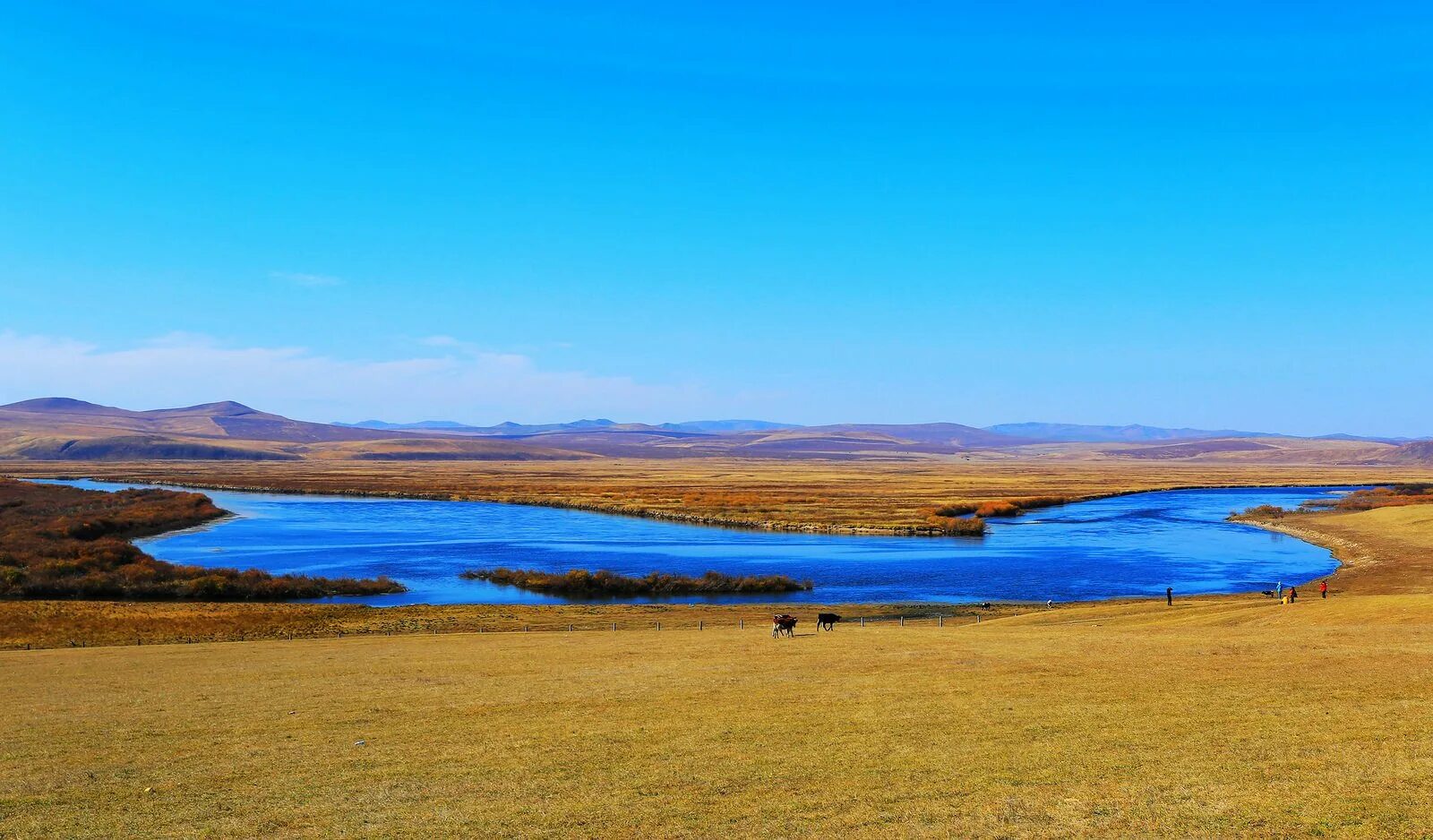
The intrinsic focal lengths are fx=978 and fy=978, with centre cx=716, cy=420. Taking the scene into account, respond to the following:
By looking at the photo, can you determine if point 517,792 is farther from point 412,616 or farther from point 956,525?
point 956,525

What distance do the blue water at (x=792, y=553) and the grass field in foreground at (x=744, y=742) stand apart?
25138mm

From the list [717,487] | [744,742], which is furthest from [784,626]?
[717,487]

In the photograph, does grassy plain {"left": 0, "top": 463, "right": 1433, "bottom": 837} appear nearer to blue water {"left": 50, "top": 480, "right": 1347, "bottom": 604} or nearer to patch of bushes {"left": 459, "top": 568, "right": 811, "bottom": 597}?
patch of bushes {"left": 459, "top": 568, "right": 811, "bottom": 597}

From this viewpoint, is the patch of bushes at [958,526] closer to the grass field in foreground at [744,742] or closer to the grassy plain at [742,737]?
the grassy plain at [742,737]

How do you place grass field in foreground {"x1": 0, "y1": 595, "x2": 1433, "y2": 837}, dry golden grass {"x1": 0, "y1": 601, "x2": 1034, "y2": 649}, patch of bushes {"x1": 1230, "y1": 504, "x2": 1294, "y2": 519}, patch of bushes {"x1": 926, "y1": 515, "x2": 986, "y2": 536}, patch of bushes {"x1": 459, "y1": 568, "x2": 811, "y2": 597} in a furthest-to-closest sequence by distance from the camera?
patch of bushes {"x1": 1230, "y1": 504, "x2": 1294, "y2": 519}
patch of bushes {"x1": 926, "y1": 515, "x2": 986, "y2": 536}
patch of bushes {"x1": 459, "y1": 568, "x2": 811, "y2": 597}
dry golden grass {"x1": 0, "y1": 601, "x2": 1034, "y2": 649}
grass field in foreground {"x1": 0, "y1": 595, "x2": 1433, "y2": 837}

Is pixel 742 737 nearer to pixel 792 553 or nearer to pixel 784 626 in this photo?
pixel 784 626

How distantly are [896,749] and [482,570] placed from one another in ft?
147

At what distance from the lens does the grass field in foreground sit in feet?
34.7

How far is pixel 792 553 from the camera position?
65.8 m

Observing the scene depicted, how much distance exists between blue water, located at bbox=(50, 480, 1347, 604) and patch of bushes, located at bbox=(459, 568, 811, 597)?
1439 millimetres

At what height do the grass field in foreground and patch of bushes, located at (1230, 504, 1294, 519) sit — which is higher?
the grass field in foreground

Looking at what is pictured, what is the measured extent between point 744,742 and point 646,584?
→ 3694 cm

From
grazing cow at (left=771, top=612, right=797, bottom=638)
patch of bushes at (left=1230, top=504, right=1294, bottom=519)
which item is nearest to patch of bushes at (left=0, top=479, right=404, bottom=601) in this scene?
grazing cow at (left=771, top=612, right=797, bottom=638)

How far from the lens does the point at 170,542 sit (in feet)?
223
